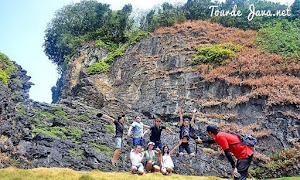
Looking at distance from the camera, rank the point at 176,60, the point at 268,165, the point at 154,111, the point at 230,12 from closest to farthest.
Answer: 1. the point at 268,165
2. the point at 154,111
3. the point at 176,60
4. the point at 230,12

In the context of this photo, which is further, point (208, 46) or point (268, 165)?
point (208, 46)

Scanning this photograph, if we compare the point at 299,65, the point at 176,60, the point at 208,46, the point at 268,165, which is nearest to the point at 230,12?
the point at 208,46

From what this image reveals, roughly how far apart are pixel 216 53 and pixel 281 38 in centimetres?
581

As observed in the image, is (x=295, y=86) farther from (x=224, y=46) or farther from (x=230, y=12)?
(x=230, y=12)

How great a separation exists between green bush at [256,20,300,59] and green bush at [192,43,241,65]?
2.61m

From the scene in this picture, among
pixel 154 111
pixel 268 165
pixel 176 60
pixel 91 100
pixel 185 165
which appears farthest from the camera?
pixel 176 60

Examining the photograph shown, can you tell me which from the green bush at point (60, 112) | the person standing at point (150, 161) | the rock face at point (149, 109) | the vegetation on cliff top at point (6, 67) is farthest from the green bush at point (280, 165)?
the vegetation on cliff top at point (6, 67)

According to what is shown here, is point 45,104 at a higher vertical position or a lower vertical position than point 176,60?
lower

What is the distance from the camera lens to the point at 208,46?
2745 cm

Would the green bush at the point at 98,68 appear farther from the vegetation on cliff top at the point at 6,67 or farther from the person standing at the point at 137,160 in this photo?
the person standing at the point at 137,160

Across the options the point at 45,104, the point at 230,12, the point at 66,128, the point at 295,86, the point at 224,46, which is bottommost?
the point at 66,128

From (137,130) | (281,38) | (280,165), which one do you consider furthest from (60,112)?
(281,38)

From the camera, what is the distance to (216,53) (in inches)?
995

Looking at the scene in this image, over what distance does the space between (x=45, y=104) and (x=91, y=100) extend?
18.5 ft
